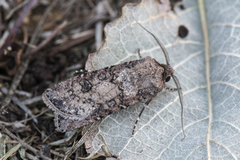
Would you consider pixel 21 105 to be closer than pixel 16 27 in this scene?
Yes

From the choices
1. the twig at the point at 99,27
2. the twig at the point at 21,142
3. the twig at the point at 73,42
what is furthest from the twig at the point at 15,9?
the twig at the point at 21,142

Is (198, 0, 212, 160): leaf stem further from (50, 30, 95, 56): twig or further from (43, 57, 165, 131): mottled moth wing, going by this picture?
(50, 30, 95, 56): twig

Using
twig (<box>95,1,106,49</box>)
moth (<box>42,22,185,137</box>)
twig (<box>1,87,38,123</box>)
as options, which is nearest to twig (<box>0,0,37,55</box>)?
twig (<box>1,87,38,123</box>)

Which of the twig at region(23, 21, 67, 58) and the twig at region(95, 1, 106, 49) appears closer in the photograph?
the twig at region(23, 21, 67, 58)

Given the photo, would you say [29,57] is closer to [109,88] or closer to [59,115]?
[59,115]

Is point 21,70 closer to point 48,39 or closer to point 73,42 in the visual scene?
point 48,39

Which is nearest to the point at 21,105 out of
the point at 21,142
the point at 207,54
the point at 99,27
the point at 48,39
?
the point at 21,142

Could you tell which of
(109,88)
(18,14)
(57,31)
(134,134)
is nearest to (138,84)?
(109,88)
